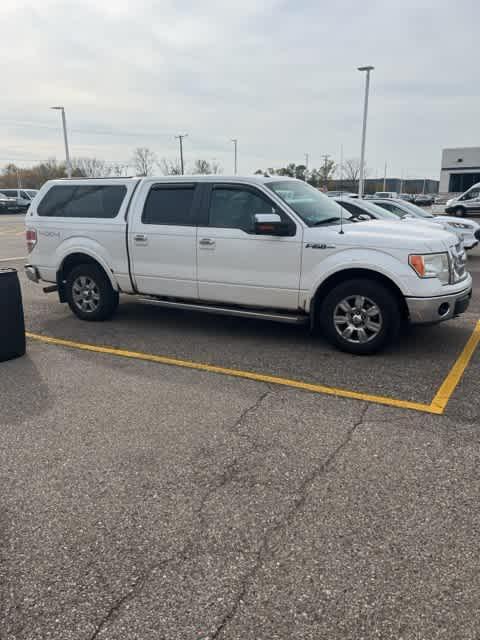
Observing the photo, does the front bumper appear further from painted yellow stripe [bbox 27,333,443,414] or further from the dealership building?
the dealership building

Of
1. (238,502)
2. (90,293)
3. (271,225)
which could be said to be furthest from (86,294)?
(238,502)

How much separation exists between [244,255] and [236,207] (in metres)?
0.61

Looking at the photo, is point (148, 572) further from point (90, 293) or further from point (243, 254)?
point (90, 293)

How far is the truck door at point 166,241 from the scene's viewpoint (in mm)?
6477

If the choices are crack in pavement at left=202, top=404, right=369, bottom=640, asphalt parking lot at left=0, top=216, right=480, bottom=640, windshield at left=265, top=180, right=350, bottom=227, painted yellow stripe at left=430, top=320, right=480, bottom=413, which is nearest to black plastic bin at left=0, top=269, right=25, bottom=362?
asphalt parking lot at left=0, top=216, right=480, bottom=640

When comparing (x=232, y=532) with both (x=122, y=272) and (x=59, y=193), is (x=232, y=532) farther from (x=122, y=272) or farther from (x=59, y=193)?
Result: (x=59, y=193)

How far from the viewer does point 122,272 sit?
694cm

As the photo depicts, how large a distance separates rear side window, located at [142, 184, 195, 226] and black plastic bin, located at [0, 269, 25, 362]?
183 centimetres

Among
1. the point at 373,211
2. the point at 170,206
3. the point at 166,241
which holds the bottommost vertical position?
the point at 166,241

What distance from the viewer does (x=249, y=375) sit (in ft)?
17.0

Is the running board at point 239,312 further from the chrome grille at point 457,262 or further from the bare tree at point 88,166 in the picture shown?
the bare tree at point 88,166

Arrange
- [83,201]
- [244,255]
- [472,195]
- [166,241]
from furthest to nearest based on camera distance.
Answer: [472,195] → [83,201] → [166,241] → [244,255]

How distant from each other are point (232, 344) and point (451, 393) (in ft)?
8.35

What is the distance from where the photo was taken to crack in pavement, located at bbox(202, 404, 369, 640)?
7.39ft
